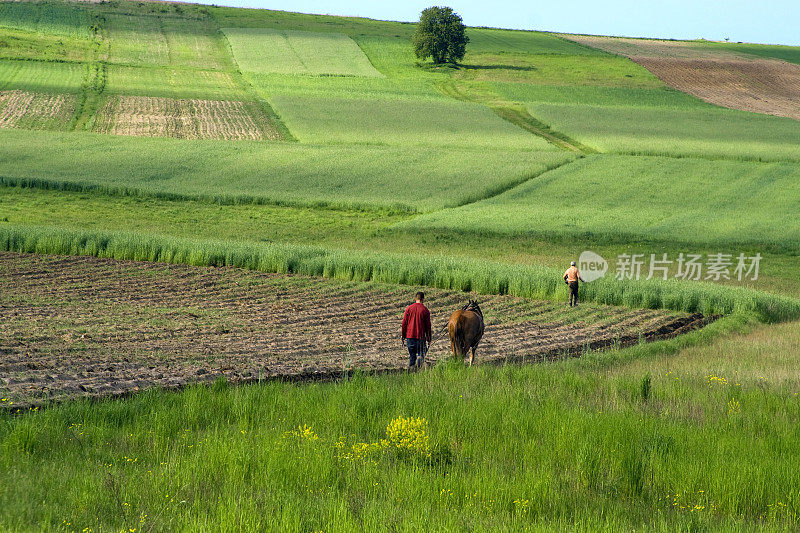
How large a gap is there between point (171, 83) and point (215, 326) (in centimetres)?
6555

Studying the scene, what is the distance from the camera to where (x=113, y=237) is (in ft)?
99.3

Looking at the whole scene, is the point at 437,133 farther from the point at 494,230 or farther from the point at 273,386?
the point at 273,386

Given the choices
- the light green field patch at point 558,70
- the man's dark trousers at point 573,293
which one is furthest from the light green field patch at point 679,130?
the man's dark trousers at point 573,293

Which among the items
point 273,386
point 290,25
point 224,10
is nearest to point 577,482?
point 273,386

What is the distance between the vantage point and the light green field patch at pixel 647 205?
1483 inches

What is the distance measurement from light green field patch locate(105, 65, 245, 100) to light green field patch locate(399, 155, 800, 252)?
1487 inches

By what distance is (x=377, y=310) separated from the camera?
22609mm

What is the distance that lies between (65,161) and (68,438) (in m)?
44.9

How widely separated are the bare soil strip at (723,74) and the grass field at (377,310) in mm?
8713

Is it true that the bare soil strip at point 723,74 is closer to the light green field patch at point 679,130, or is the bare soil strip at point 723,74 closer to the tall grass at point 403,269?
the light green field patch at point 679,130

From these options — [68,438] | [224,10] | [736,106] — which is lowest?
[68,438]

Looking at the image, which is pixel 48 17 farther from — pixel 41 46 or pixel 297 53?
pixel 297 53

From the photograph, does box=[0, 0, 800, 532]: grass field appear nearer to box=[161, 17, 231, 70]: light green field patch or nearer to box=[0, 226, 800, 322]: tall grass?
box=[0, 226, 800, 322]: tall grass

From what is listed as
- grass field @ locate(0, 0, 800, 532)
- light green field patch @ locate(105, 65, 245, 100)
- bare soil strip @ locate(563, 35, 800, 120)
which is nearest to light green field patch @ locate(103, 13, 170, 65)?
light green field patch @ locate(105, 65, 245, 100)
